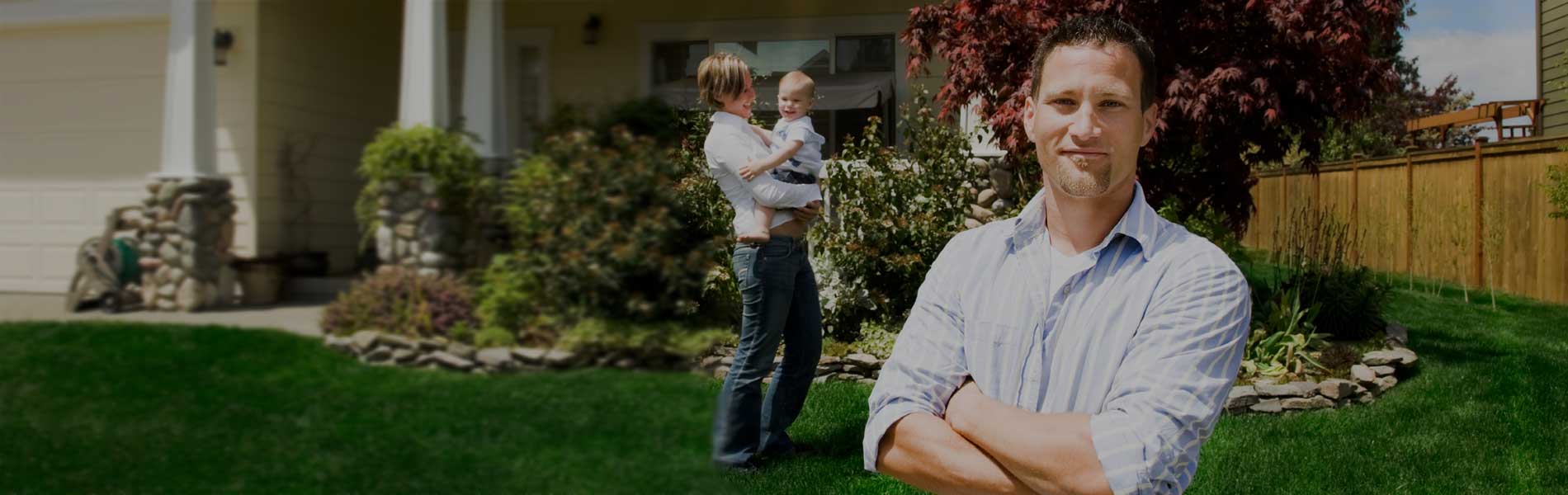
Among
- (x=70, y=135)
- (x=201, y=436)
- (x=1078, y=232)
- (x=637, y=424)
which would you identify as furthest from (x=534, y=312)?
(x=1078, y=232)

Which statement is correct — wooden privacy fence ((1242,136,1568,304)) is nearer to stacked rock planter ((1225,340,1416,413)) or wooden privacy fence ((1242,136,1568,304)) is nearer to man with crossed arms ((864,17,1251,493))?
stacked rock planter ((1225,340,1416,413))

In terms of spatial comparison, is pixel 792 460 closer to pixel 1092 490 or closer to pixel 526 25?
pixel 1092 490

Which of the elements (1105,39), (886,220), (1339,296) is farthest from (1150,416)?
(1339,296)

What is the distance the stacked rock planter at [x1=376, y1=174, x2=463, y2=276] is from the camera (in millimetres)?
789

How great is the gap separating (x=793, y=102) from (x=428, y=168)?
336 centimetres

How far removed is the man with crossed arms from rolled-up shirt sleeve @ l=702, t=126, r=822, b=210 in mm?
1590

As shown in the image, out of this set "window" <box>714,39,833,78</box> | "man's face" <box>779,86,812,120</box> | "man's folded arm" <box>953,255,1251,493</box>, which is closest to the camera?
"man's folded arm" <box>953,255,1251,493</box>

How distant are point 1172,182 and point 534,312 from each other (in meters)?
7.33

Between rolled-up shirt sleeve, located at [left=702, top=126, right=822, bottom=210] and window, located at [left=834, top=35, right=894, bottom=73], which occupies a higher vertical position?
window, located at [left=834, top=35, right=894, bottom=73]

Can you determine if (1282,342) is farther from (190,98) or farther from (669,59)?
(190,98)

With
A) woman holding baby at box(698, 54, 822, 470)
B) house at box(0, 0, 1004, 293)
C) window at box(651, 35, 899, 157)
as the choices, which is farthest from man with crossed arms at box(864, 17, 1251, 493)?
woman holding baby at box(698, 54, 822, 470)

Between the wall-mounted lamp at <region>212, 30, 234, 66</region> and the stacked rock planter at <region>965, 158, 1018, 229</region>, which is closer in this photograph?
the wall-mounted lamp at <region>212, 30, 234, 66</region>

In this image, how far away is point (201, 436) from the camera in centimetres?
96

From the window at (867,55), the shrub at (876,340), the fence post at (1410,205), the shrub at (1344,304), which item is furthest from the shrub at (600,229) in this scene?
the fence post at (1410,205)
